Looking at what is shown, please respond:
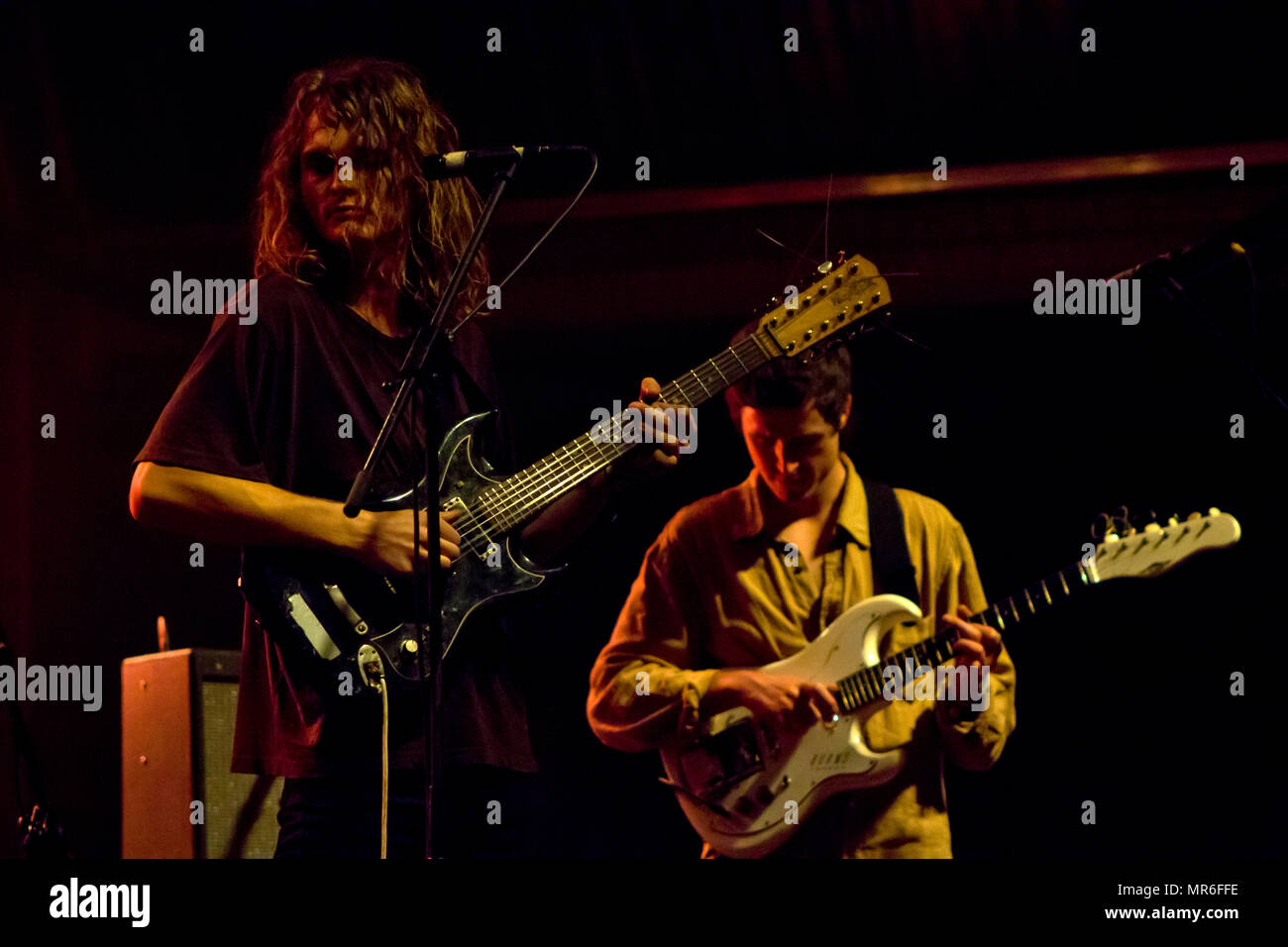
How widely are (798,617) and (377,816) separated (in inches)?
64.4

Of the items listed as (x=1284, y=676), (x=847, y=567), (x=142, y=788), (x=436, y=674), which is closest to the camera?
(x=436, y=674)

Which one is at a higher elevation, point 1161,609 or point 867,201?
point 867,201

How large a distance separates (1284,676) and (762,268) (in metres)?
2.11

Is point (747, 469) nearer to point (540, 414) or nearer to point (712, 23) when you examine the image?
point (540, 414)

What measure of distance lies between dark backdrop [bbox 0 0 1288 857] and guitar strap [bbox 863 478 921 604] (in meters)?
0.93

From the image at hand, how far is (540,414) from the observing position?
459 cm

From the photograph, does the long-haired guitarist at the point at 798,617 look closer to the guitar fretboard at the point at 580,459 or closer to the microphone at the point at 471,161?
the guitar fretboard at the point at 580,459

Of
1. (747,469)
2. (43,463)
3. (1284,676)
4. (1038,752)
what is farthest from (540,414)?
(1284,676)

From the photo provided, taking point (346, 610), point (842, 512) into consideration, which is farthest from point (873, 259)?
point (346, 610)

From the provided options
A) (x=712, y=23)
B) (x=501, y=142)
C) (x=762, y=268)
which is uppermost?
(x=712, y=23)

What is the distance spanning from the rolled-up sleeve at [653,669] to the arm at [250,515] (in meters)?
1.30
